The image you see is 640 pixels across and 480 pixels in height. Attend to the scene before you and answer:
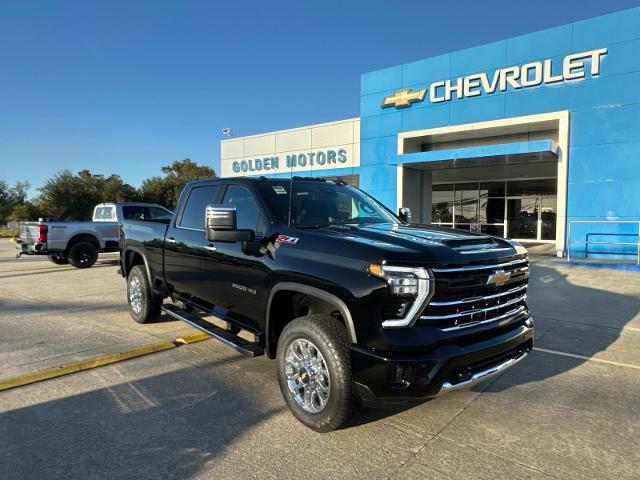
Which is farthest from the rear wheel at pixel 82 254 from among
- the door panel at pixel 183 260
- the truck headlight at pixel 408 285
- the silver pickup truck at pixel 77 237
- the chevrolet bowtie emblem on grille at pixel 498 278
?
the chevrolet bowtie emblem on grille at pixel 498 278

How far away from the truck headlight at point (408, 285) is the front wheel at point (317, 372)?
1.44ft

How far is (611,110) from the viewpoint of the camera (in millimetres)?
14133

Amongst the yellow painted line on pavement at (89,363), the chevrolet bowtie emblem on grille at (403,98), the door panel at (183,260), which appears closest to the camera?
the yellow painted line on pavement at (89,363)

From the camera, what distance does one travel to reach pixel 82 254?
13594 mm

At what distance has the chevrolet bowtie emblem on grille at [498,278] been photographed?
3.31m

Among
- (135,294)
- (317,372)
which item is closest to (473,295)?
(317,372)

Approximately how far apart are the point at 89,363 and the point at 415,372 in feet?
11.8

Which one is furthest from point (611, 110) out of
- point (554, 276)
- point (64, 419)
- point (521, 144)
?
point (64, 419)

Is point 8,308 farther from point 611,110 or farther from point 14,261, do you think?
point 611,110

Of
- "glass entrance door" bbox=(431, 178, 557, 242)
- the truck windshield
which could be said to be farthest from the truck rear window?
"glass entrance door" bbox=(431, 178, 557, 242)

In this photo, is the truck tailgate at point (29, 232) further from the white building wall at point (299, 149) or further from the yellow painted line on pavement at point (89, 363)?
the white building wall at point (299, 149)

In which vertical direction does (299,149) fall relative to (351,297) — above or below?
above

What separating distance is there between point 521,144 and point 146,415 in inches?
570

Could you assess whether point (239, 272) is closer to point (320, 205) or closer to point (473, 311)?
point (320, 205)
